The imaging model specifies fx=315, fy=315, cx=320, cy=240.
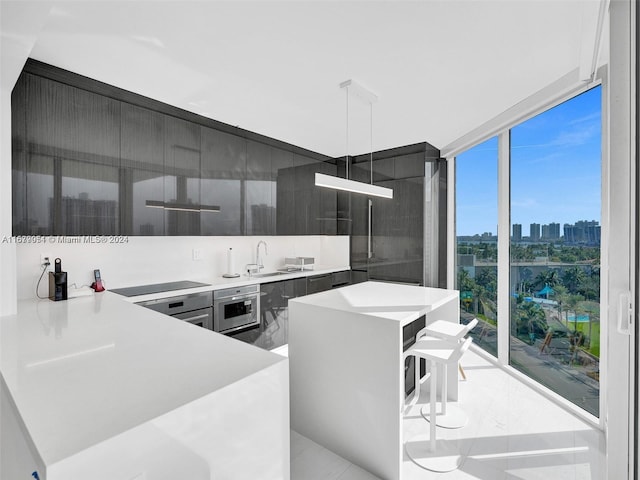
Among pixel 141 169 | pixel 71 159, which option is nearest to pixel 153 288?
pixel 141 169

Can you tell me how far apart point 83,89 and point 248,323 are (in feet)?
8.03

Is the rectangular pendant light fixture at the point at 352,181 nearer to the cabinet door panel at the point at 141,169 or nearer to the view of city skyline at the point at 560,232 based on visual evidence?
the view of city skyline at the point at 560,232

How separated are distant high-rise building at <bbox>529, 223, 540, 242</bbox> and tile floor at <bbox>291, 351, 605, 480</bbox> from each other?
1.39 metres

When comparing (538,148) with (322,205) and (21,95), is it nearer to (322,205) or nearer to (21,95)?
(322,205)

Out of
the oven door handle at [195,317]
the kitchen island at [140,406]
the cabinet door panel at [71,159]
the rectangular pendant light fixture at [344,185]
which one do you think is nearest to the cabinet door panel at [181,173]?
the cabinet door panel at [71,159]

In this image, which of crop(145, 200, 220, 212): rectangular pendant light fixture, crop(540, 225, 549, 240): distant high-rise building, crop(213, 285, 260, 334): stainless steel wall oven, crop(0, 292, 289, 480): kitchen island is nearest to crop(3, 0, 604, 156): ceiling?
crop(145, 200, 220, 212): rectangular pendant light fixture

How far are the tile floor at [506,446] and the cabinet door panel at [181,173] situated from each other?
2081mm

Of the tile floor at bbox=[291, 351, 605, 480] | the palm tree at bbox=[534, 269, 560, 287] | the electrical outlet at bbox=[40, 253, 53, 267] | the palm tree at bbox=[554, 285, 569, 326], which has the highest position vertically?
the electrical outlet at bbox=[40, 253, 53, 267]

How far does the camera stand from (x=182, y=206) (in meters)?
3.02

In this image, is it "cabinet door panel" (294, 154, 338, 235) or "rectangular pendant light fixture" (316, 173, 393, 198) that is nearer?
"rectangular pendant light fixture" (316, 173, 393, 198)

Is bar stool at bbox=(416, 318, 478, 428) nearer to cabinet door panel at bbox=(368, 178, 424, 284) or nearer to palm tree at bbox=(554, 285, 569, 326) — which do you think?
palm tree at bbox=(554, 285, 569, 326)

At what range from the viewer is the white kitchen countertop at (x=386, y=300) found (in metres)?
1.99

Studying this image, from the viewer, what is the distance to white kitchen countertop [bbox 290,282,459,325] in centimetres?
199

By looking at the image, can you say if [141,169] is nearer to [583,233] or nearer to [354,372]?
[354,372]
